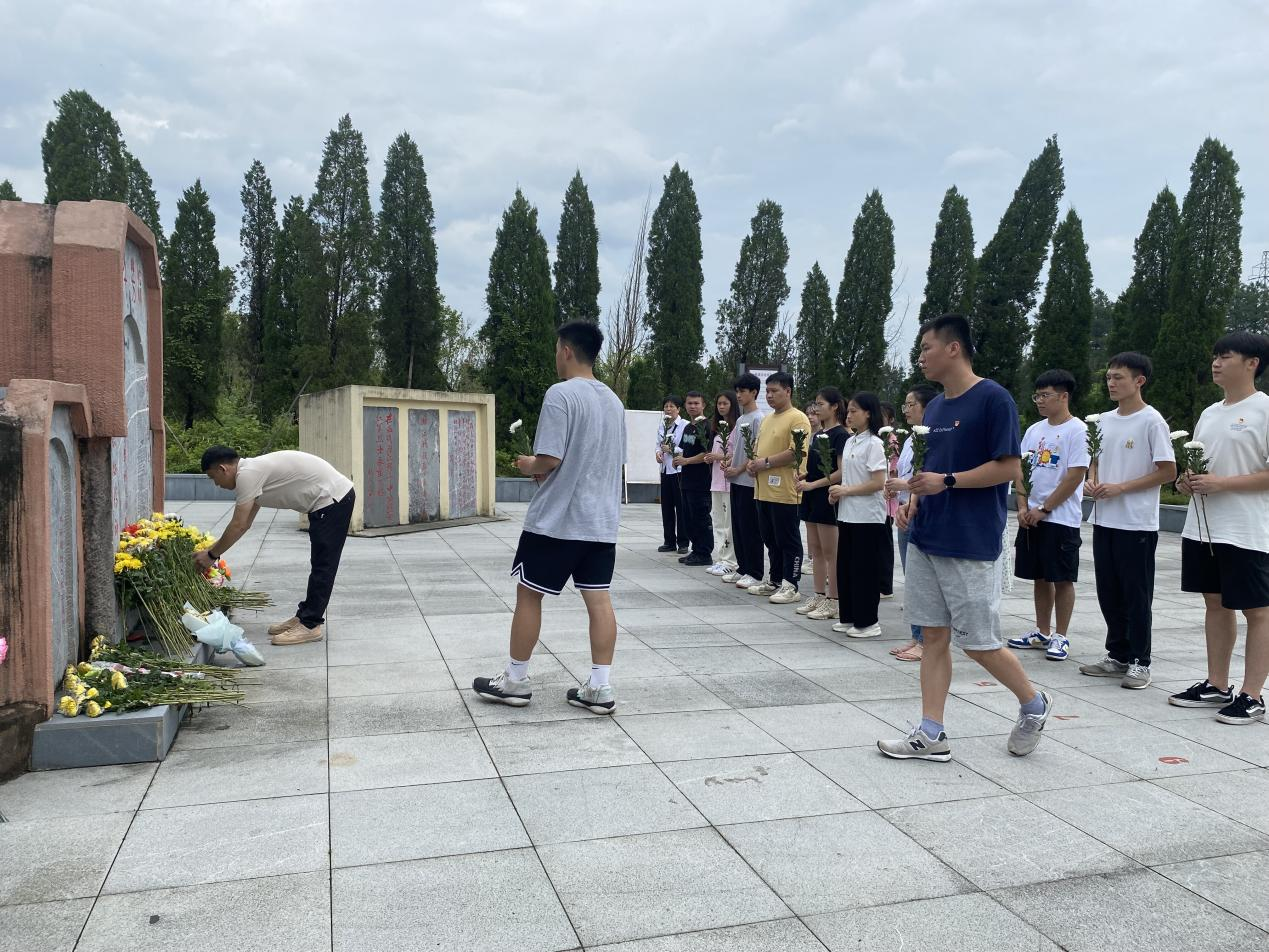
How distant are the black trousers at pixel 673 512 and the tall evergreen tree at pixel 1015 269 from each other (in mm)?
17331

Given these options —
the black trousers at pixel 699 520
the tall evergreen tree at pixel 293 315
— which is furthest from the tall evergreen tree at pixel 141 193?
the black trousers at pixel 699 520

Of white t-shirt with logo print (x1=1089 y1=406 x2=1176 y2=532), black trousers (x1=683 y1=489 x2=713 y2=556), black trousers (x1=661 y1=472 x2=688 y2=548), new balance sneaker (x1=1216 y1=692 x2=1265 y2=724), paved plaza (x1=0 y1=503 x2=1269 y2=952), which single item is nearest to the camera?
paved plaza (x1=0 y1=503 x2=1269 y2=952)

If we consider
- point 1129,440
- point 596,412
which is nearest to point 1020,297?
point 1129,440

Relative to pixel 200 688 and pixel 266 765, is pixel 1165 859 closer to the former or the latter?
pixel 266 765

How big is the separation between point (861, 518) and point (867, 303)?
22.6 meters

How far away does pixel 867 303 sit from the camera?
88.6 feet

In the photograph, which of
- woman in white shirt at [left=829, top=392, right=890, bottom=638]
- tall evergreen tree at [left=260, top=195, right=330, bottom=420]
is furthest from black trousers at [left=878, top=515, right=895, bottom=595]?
tall evergreen tree at [left=260, top=195, right=330, bottom=420]

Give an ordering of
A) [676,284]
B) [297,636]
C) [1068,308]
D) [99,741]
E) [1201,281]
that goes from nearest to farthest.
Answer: [99,741]
[297,636]
[1201,281]
[1068,308]
[676,284]

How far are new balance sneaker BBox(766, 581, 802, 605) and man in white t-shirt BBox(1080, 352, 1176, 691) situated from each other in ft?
8.42

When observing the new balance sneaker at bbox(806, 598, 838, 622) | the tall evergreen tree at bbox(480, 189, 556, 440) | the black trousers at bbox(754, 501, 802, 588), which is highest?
the tall evergreen tree at bbox(480, 189, 556, 440)

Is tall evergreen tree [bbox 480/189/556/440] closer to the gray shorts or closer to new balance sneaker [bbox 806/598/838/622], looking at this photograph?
new balance sneaker [bbox 806/598/838/622]

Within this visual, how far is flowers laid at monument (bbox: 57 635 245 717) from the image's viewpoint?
3.53m

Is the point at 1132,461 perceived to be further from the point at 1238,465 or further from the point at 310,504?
the point at 310,504

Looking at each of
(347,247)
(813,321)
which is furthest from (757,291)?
(347,247)
